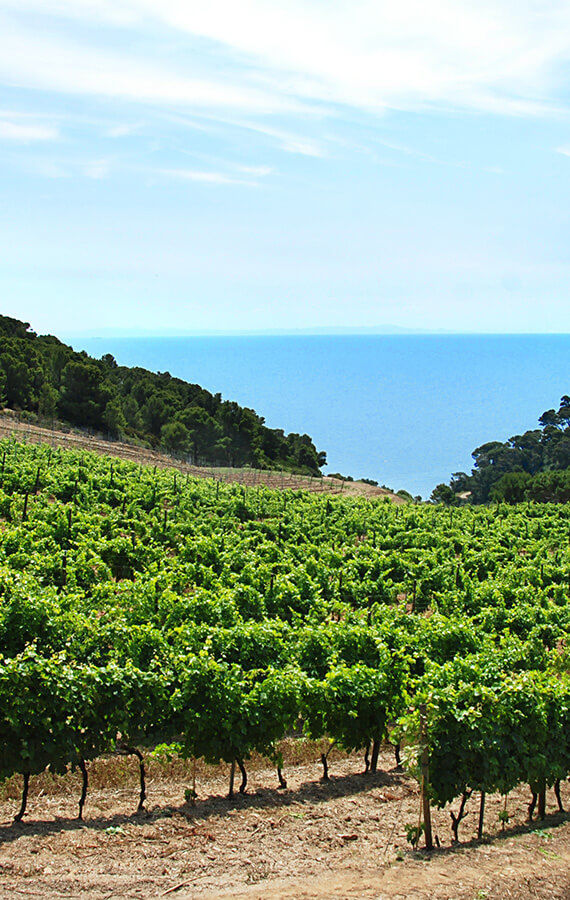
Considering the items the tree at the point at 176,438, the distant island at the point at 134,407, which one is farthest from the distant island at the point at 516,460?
the tree at the point at 176,438

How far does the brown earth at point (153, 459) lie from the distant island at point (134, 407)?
5.28m

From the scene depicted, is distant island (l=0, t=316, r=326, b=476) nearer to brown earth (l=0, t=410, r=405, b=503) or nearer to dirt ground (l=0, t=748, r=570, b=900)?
brown earth (l=0, t=410, r=405, b=503)

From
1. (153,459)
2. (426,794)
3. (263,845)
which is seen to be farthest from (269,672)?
(153,459)

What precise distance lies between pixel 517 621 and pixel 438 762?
9240 mm

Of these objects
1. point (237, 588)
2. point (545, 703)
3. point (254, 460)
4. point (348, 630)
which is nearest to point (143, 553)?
point (237, 588)

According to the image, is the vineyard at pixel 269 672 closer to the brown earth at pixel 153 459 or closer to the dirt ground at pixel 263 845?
the dirt ground at pixel 263 845

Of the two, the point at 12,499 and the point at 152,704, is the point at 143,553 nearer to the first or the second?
the point at 12,499

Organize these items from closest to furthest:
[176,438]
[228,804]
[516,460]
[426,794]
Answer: [426,794] < [228,804] < [176,438] < [516,460]

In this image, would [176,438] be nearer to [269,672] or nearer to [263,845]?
[269,672]

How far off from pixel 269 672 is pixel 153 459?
48393 mm

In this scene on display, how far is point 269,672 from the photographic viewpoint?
11586mm

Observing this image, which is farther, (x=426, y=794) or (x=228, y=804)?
(x=228, y=804)

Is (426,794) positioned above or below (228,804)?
above

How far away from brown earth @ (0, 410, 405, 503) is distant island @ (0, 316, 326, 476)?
17.3 feet
